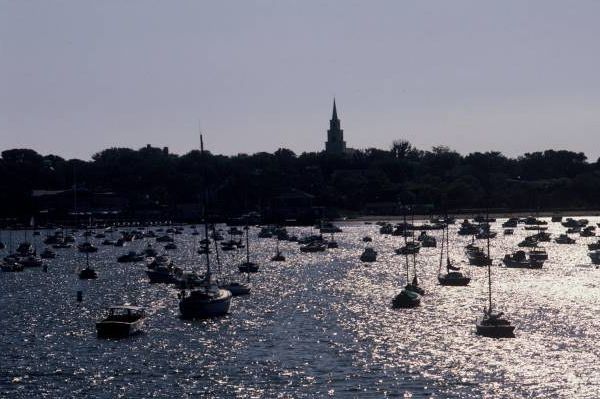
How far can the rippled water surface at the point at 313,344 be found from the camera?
5831 centimetres

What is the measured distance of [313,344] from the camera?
72062mm

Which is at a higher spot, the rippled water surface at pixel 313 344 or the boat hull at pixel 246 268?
the boat hull at pixel 246 268

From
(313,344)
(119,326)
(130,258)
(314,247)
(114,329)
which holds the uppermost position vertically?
(314,247)

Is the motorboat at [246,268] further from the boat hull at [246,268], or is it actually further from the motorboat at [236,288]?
the motorboat at [236,288]

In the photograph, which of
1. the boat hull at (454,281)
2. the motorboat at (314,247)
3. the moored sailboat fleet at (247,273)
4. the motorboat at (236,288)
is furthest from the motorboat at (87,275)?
the motorboat at (314,247)

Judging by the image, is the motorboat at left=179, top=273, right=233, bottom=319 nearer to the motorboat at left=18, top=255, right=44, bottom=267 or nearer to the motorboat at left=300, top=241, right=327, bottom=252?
the motorboat at left=18, top=255, right=44, bottom=267

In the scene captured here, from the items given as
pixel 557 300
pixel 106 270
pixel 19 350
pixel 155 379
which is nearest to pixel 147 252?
pixel 106 270

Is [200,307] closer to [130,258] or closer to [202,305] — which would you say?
[202,305]

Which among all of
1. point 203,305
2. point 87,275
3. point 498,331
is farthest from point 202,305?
point 87,275

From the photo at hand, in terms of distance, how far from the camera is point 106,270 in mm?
142500

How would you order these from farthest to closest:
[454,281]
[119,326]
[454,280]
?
[454,280] < [454,281] < [119,326]

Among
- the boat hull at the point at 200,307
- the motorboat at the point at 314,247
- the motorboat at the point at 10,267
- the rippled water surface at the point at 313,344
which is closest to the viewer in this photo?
the rippled water surface at the point at 313,344

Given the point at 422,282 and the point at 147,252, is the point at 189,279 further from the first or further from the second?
the point at 147,252

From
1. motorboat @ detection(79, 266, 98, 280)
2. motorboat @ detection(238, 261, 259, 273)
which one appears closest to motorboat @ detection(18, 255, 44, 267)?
motorboat @ detection(79, 266, 98, 280)
